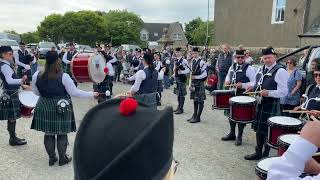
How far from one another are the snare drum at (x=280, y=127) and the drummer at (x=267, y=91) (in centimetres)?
65

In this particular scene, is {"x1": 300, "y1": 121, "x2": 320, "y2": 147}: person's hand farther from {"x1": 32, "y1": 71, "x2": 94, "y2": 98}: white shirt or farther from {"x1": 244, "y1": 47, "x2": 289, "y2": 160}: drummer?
{"x1": 244, "y1": 47, "x2": 289, "y2": 160}: drummer

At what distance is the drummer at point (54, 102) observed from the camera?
4523mm

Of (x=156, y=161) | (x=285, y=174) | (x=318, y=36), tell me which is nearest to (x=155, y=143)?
(x=156, y=161)

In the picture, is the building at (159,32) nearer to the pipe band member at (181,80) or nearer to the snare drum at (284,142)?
the pipe band member at (181,80)

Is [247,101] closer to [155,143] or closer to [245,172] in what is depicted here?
[245,172]

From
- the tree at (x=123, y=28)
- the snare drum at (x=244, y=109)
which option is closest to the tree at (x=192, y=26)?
the tree at (x=123, y=28)

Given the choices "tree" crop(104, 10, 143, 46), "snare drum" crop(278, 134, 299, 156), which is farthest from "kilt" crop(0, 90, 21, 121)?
"tree" crop(104, 10, 143, 46)

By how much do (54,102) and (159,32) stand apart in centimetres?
7063

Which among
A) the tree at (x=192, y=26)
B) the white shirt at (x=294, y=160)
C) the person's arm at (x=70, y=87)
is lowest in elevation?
the person's arm at (x=70, y=87)

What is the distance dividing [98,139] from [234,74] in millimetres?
5374

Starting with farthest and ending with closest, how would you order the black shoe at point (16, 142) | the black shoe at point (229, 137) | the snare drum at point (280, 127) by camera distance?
the black shoe at point (229, 137) < the black shoe at point (16, 142) < the snare drum at point (280, 127)

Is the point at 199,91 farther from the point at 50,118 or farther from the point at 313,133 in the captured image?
the point at 313,133

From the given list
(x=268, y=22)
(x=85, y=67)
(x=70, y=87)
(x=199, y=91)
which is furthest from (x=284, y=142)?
(x=268, y=22)

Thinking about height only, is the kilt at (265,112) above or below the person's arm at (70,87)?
below
